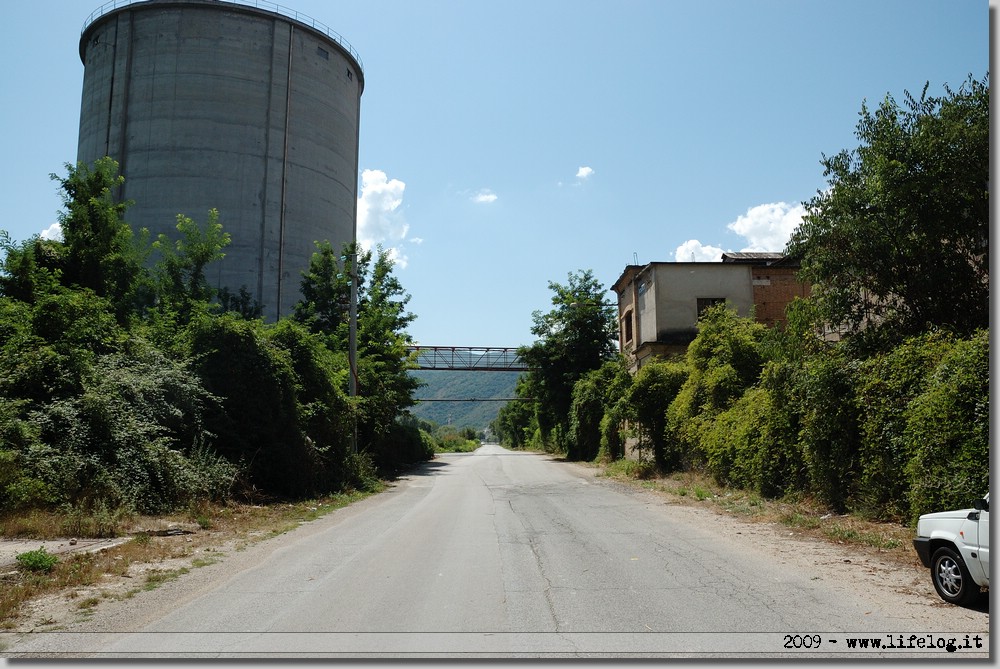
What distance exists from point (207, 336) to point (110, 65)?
113 feet

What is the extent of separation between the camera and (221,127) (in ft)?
137

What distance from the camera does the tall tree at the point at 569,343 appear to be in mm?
48031

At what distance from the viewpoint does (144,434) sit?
14.0 m

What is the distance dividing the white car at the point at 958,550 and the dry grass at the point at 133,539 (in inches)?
329

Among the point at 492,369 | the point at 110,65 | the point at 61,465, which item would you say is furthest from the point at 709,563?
the point at 492,369

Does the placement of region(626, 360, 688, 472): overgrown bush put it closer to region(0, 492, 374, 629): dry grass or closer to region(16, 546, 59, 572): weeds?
region(0, 492, 374, 629): dry grass

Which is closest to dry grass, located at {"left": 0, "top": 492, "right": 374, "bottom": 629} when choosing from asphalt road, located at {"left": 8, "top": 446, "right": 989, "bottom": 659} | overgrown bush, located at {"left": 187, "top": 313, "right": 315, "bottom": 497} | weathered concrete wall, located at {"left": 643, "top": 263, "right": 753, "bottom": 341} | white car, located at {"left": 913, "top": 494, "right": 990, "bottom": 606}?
asphalt road, located at {"left": 8, "top": 446, "right": 989, "bottom": 659}

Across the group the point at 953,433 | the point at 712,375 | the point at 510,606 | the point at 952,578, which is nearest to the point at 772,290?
the point at 712,375

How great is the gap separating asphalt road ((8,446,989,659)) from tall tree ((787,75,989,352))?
20.9ft

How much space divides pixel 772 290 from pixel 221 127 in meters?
33.4

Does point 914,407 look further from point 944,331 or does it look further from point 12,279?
point 12,279

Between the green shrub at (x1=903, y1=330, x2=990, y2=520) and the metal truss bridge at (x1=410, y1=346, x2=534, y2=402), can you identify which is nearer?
the green shrub at (x1=903, y1=330, x2=990, y2=520)

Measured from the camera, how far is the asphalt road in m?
5.30

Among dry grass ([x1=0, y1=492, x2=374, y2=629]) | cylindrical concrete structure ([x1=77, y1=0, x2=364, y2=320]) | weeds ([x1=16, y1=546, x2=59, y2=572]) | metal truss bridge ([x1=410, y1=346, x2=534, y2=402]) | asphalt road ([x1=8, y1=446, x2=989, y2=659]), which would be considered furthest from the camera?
metal truss bridge ([x1=410, y1=346, x2=534, y2=402])
